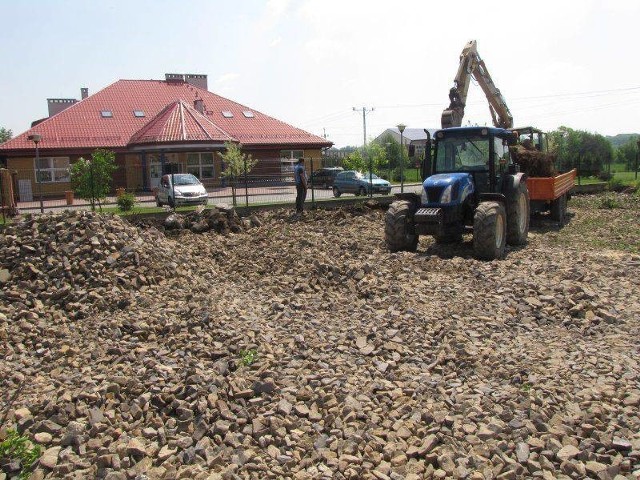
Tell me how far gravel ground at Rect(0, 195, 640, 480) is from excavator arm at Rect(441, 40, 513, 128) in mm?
6366

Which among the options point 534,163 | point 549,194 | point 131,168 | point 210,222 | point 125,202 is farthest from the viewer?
point 131,168

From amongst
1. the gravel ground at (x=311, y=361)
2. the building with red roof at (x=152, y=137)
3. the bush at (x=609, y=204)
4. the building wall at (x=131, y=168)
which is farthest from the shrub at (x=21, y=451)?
the building wall at (x=131, y=168)

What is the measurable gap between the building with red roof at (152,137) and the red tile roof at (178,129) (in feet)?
0.16

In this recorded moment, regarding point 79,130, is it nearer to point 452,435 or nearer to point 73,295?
point 73,295

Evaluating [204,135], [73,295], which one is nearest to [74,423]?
[73,295]

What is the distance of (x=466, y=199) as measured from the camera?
11.5 meters

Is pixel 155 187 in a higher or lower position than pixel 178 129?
lower

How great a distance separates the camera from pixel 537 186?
576 inches

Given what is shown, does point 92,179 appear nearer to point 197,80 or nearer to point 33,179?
point 33,179

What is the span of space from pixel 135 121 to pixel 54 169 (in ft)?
19.3

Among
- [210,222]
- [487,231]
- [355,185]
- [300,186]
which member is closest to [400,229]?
[487,231]

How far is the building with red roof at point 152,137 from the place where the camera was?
3056 centimetres

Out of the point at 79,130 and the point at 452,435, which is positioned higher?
the point at 79,130

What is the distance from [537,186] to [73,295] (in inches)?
427
